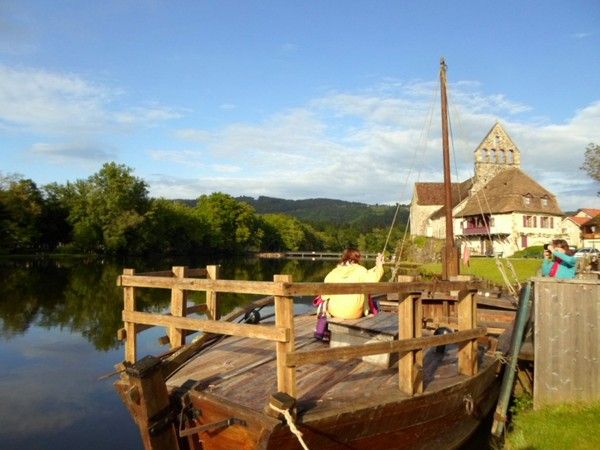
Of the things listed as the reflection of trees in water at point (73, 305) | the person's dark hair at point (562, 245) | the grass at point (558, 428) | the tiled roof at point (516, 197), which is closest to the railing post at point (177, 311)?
the grass at point (558, 428)

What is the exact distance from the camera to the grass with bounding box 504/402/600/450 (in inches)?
272

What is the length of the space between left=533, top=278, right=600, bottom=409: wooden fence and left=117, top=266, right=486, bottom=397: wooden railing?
1.48 metres

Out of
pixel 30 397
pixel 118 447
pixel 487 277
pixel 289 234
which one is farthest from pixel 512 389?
pixel 289 234

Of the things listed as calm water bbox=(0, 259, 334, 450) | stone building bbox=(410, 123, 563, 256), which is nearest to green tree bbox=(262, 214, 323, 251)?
stone building bbox=(410, 123, 563, 256)

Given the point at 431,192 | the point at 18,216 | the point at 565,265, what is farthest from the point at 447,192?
the point at 18,216

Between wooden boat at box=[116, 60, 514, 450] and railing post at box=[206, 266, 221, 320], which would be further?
railing post at box=[206, 266, 221, 320]

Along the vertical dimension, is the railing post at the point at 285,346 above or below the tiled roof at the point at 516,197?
below

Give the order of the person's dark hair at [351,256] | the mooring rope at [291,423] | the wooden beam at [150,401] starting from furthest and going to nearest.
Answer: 1. the person's dark hair at [351,256]
2. the wooden beam at [150,401]
3. the mooring rope at [291,423]

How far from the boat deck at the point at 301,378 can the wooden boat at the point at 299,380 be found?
0.05 feet

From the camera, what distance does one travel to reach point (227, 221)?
123 meters

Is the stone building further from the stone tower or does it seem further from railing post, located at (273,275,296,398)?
railing post, located at (273,275,296,398)

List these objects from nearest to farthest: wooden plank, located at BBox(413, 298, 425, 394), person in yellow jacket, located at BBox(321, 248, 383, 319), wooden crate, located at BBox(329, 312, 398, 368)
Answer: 1. wooden plank, located at BBox(413, 298, 425, 394)
2. wooden crate, located at BBox(329, 312, 398, 368)
3. person in yellow jacket, located at BBox(321, 248, 383, 319)

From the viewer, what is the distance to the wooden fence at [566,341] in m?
8.04

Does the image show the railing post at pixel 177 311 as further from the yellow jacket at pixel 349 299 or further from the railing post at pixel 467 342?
the railing post at pixel 467 342
